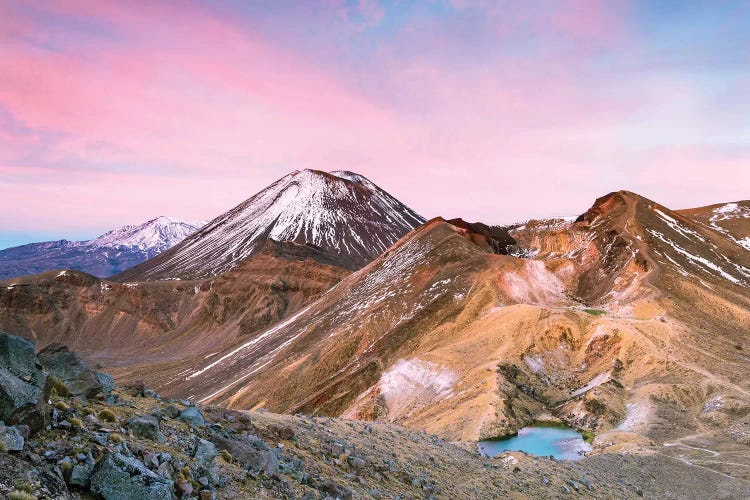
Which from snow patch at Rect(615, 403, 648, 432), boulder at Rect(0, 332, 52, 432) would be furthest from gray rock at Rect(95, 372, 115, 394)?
snow patch at Rect(615, 403, 648, 432)

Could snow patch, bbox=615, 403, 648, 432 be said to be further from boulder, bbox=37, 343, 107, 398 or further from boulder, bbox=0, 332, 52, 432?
boulder, bbox=0, 332, 52, 432

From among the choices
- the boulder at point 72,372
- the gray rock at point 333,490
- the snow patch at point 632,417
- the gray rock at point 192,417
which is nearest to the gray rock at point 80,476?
the boulder at point 72,372

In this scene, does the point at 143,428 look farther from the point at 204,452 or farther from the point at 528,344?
the point at 528,344

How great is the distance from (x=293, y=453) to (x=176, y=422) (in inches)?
182

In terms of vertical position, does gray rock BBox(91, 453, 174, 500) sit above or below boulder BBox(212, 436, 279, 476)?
above

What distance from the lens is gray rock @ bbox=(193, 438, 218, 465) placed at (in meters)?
13.4

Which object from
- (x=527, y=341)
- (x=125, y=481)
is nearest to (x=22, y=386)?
(x=125, y=481)

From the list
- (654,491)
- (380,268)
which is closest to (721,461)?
(654,491)

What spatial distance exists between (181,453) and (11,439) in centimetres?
451

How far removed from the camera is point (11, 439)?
9.67m

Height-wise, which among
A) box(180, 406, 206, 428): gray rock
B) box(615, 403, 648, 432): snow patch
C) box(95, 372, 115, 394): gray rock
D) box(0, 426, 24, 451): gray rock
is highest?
box(0, 426, 24, 451): gray rock

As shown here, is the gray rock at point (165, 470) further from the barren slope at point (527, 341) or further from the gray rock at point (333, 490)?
the barren slope at point (527, 341)

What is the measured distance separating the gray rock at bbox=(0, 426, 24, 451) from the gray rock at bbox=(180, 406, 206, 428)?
20.8 ft

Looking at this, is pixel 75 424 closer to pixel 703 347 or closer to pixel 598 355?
pixel 598 355
